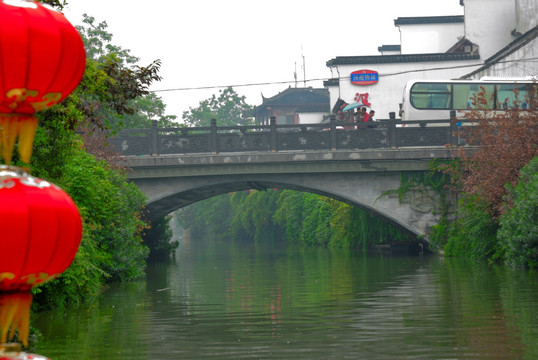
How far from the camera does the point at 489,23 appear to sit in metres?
40.2

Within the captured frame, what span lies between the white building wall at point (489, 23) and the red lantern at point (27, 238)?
3826cm

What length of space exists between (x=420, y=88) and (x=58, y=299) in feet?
69.7

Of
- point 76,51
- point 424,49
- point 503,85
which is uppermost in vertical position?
point 424,49

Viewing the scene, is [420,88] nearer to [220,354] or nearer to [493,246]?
[493,246]

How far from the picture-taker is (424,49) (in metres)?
48.0

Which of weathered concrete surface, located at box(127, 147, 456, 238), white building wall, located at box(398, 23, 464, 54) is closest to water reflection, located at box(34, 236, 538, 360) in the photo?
weathered concrete surface, located at box(127, 147, 456, 238)

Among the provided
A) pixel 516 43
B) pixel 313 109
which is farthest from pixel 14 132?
pixel 313 109

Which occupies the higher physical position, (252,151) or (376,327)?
(252,151)

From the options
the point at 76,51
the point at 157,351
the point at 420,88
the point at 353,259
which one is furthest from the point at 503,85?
the point at 76,51

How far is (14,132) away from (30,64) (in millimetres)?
400

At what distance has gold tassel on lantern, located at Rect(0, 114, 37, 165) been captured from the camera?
13.8ft

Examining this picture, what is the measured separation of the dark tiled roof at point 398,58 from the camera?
1591 inches

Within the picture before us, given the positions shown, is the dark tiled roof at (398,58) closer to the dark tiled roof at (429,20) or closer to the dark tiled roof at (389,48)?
the dark tiled roof at (429,20)

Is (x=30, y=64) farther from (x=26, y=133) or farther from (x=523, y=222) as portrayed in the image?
(x=523, y=222)
